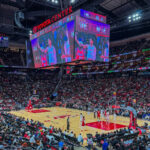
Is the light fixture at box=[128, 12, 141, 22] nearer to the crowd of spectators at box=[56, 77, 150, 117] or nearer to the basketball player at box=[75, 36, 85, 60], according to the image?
the basketball player at box=[75, 36, 85, 60]

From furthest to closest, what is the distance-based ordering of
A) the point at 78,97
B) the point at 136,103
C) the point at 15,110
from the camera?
1. the point at 78,97
2. the point at 15,110
3. the point at 136,103

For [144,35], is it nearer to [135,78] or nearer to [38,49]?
[135,78]

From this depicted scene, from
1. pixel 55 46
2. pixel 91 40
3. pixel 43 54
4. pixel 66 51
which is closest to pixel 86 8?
pixel 91 40

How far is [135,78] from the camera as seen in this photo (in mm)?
44469

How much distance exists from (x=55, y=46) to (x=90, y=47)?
262 inches

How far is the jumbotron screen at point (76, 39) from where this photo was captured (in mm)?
26984

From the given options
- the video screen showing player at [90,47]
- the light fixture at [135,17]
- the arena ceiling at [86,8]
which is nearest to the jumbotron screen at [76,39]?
the video screen showing player at [90,47]

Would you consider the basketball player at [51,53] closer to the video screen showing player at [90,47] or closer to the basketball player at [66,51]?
the basketball player at [66,51]

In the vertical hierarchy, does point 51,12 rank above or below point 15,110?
above

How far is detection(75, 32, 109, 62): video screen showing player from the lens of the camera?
27.0 m

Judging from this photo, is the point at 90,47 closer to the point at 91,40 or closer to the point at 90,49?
the point at 90,49

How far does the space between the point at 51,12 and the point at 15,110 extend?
24294 mm

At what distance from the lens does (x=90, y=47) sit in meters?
28.0

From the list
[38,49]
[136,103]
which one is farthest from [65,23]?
[136,103]
